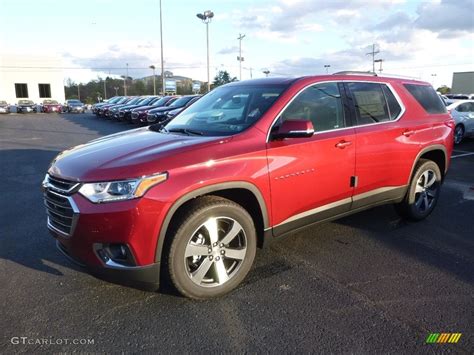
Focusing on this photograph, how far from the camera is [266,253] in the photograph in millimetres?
4082

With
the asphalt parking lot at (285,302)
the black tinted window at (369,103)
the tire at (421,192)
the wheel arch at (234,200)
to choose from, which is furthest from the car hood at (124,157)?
the tire at (421,192)

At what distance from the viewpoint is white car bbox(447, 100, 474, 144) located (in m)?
13.1

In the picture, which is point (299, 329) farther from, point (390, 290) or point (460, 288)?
point (460, 288)

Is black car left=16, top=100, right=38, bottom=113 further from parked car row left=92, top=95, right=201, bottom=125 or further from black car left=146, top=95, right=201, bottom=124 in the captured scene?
black car left=146, top=95, right=201, bottom=124

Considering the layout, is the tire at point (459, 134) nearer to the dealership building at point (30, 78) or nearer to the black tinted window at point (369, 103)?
the black tinted window at point (369, 103)

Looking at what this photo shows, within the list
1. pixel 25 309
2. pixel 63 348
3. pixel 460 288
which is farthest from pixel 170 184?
pixel 460 288

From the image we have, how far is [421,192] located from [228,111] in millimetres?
2799

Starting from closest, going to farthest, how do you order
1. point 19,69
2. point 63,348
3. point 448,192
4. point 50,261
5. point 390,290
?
1. point 63,348
2. point 390,290
3. point 50,261
4. point 448,192
5. point 19,69

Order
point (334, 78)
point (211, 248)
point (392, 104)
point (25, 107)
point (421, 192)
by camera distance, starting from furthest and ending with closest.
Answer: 1. point (25, 107)
2. point (421, 192)
3. point (392, 104)
4. point (334, 78)
5. point (211, 248)

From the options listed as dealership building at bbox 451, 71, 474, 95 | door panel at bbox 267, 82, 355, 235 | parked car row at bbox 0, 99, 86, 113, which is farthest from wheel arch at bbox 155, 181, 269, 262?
dealership building at bbox 451, 71, 474, 95

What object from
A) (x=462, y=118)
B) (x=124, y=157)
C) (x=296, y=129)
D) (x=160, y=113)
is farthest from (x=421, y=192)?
(x=160, y=113)

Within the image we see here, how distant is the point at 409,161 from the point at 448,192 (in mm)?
2542

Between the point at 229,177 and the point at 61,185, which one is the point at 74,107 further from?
the point at 229,177

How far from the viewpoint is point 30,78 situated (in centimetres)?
5262
